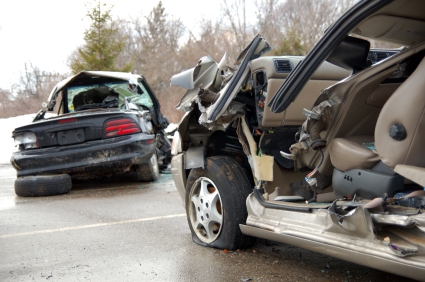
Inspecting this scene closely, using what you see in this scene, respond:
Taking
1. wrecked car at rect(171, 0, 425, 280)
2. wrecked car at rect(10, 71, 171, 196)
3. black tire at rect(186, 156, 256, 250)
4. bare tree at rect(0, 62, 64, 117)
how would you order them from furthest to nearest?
bare tree at rect(0, 62, 64, 117) → wrecked car at rect(10, 71, 171, 196) → black tire at rect(186, 156, 256, 250) → wrecked car at rect(171, 0, 425, 280)

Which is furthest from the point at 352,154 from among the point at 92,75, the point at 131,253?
the point at 92,75

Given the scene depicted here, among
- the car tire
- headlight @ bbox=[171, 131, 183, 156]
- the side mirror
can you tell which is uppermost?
the side mirror

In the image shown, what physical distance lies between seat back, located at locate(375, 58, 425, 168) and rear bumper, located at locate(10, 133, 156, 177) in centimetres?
556

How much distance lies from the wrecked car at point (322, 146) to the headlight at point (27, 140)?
13.4 feet

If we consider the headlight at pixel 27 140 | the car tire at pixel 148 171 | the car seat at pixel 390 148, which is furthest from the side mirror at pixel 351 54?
the headlight at pixel 27 140

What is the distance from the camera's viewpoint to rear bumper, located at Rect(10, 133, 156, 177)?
797cm

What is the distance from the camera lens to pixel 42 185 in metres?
7.80

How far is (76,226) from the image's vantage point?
5.56 m

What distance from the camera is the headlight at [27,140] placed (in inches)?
321

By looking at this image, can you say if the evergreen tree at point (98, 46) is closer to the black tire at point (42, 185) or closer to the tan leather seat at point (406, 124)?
the black tire at point (42, 185)

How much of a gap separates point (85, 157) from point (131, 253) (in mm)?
3888

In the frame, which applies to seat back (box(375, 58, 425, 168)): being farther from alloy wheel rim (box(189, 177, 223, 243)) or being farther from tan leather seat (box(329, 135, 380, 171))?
alloy wheel rim (box(189, 177, 223, 243))

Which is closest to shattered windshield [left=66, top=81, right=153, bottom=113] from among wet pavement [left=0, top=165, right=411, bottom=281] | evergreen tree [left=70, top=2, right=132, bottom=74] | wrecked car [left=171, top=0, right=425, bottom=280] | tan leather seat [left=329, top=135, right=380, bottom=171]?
wet pavement [left=0, top=165, right=411, bottom=281]

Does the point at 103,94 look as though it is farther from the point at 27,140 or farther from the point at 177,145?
the point at 177,145
